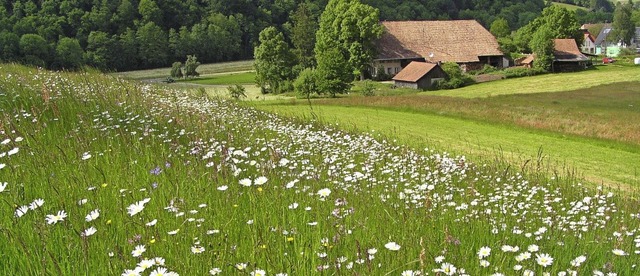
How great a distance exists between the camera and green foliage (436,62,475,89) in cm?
6469

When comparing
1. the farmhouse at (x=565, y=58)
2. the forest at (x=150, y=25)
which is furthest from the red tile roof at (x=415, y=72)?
the forest at (x=150, y=25)

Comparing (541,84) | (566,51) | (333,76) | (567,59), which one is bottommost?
(541,84)

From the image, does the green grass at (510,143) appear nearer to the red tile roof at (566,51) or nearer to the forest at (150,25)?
the forest at (150,25)

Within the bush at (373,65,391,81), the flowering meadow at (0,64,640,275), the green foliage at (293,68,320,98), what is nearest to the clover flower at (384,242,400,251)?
the flowering meadow at (0,64,640,275)

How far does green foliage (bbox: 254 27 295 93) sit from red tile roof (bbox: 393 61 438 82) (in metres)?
15.7

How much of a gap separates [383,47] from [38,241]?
79107 mm

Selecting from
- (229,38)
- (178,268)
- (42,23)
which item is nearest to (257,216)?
(178,268)

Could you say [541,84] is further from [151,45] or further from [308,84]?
[151,45]

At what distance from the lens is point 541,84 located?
6044cm

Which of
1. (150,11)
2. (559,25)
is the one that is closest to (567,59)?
(559,25)

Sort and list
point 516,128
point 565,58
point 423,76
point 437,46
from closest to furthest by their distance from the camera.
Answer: point 516,128
point 423,76
point 565,58
point 437,46

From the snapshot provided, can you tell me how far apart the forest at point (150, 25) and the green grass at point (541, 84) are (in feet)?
126

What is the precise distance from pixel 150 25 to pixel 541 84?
3193 inches

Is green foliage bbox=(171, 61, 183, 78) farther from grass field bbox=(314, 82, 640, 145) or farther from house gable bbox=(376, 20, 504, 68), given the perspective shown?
grass field bbox=(314, 82, 640, 145)
